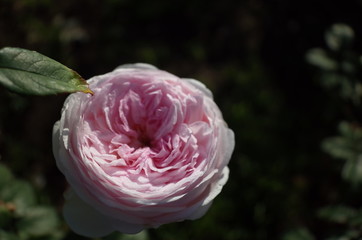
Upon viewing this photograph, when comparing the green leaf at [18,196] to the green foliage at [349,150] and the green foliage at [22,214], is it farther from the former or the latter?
the green foliage at [349,150]

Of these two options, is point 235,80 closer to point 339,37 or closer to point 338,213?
point 339,37

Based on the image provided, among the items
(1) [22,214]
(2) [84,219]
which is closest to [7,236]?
(1) [22,214]

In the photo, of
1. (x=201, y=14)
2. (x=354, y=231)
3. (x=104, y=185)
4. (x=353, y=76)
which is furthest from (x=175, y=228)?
(x=201, y=14)

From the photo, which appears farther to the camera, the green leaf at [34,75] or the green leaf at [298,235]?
the green leaf at [298,235]

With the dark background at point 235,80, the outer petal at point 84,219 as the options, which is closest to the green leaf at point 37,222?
the outer petal at point 84,219

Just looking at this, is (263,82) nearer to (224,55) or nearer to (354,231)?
(224,55)

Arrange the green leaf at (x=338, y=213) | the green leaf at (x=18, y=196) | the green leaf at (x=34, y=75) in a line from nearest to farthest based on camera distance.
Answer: the green leaf at (x=34, y=75) < the green leaf at (x=18, y=196) < the green leaf at (x=338, y=213)

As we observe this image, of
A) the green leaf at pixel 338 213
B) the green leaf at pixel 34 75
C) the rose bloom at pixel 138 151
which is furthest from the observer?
the green leaf at pixel 338 213
